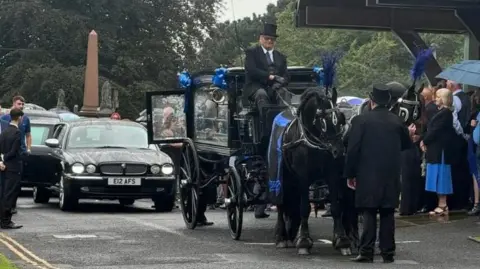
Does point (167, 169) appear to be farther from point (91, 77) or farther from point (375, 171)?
point (91, 77)

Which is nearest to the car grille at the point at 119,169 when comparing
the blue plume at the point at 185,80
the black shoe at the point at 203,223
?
the blue plume at the point at 185,80

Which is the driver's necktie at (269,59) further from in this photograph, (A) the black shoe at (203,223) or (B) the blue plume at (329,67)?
(A) the black shoe at (203,223)

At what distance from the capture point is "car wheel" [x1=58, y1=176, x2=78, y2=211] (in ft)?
64.4

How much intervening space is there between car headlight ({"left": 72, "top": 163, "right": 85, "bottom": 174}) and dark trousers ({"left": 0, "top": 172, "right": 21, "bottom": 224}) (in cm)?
287

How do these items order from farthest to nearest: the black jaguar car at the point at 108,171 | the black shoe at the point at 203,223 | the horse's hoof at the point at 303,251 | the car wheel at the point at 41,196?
1. the car wheel at the point at 41,196
2. the black jaguar car at the point at 108,171
3. the black shoe at the point at 203,223
4. the horse's hoof at the point at 303,251

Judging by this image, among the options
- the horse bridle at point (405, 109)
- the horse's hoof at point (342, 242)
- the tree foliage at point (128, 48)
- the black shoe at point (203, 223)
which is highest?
the tree foliage at point (128, 48)

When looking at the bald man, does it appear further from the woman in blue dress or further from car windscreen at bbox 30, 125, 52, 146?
car windscreen at bbox 30, 125, 52, 146

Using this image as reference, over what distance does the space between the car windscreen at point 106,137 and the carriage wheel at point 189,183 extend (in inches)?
176

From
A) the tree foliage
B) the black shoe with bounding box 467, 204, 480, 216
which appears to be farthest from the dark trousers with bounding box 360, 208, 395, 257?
the tree foliage

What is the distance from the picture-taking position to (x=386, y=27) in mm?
22578

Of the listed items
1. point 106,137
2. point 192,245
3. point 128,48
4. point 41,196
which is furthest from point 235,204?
point 128,48

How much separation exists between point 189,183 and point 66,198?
13.6ft

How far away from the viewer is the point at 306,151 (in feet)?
42.0

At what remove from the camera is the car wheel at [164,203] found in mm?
20273
